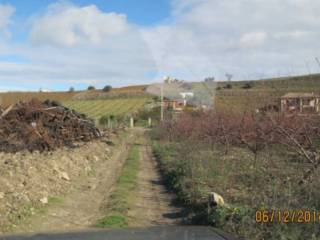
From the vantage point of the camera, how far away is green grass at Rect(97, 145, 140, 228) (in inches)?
438

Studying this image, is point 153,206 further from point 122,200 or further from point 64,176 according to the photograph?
point 64,176

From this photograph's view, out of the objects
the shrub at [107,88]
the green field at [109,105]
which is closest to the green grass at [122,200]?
the green field at [109,105]

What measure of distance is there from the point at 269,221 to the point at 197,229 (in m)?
4.74

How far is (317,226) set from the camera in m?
8.05

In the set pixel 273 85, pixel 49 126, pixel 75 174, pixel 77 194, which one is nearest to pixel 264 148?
pixel 273 85

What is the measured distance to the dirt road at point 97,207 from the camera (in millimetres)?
11094

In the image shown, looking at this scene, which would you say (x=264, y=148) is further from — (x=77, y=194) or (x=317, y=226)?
(x=317, y=226)

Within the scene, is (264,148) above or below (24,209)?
above

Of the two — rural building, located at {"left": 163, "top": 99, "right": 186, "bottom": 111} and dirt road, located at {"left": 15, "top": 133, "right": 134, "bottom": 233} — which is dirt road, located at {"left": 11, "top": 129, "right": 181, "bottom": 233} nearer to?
dirt road, located at {"left": 15, "top": 133, "right": 134, "bottom": 233}

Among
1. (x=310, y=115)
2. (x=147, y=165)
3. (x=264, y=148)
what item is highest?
(x=310, y=115)

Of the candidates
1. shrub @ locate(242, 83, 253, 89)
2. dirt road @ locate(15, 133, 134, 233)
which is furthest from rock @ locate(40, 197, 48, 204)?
shrub @ locate(242, 83, 253, 89)

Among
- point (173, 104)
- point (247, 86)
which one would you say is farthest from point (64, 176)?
point (173, 104)

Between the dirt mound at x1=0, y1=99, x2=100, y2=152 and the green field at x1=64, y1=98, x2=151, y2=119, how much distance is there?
131 ft

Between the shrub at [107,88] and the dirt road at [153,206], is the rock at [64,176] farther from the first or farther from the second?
the shrub at [107,88]
